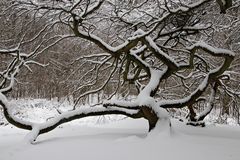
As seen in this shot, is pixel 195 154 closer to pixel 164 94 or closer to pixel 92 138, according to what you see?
pixel 92 138

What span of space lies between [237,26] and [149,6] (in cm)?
253

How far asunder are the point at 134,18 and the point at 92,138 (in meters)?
4.01

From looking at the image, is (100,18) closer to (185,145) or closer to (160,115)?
(160,115)

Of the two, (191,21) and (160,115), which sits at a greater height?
(191,21)

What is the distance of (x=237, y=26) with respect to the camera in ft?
32.8

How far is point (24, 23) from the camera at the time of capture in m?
9.42

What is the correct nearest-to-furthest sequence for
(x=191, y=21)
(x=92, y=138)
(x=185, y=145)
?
(x=185, y=145) → (x=92, y=138) → (x=191, y=21)

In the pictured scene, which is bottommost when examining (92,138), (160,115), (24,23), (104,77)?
(92,138)

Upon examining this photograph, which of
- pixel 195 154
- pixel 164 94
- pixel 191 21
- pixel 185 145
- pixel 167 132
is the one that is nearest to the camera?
pixel 195 154

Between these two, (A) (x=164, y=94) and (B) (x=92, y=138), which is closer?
(B) (x=92, y=138)

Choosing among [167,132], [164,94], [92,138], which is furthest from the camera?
[164,94]

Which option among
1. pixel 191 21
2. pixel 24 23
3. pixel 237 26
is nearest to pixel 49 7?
pixel 24 23

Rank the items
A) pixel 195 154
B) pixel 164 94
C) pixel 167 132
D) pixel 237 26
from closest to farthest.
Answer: pixel 195 154, pixel 167 132, pixel 237 26, pixel 164 94

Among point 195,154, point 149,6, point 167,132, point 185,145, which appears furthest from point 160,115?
point 149,6
